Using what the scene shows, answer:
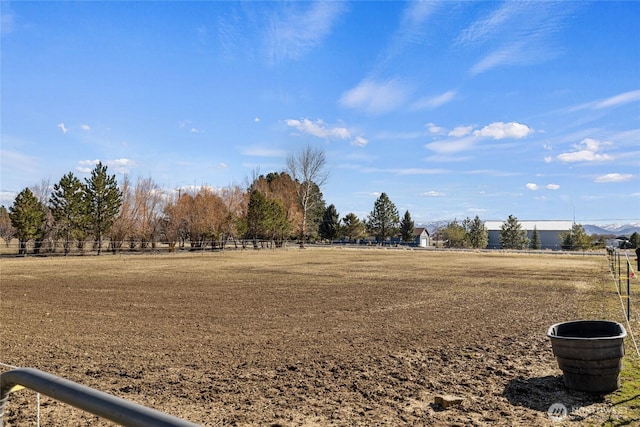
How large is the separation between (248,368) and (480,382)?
317 centimetres

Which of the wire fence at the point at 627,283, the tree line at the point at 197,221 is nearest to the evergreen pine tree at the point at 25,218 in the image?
the tree line at the point at 197,221

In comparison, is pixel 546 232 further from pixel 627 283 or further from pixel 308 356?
pixel 308 356

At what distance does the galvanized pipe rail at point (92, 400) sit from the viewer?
53.9 inches

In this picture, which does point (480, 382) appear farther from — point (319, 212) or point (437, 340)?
point (319, 212)

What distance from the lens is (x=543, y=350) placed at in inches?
282

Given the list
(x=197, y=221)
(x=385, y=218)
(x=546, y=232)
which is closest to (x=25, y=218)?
(x=197, y=221)

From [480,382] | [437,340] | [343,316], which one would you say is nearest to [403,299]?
[343,316]

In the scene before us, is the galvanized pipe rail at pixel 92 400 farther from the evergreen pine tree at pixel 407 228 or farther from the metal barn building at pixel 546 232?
the metal barn building at pixel 546 232
